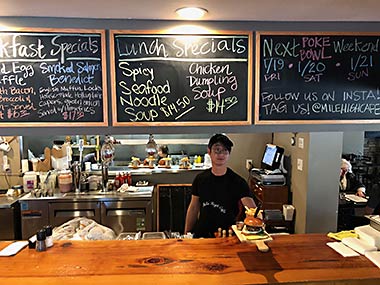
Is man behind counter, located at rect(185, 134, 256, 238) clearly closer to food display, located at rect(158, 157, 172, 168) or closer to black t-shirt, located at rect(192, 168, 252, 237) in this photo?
black t-shirt, located at rect(192, 168, 252, 237)

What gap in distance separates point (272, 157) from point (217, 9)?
3702 millimetres

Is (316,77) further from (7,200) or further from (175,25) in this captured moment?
(7,200)

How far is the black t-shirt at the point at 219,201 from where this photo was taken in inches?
100.0

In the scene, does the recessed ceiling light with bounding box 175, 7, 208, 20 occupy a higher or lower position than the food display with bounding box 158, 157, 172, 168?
higher

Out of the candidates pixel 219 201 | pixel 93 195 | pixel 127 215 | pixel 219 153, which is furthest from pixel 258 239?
pixel 93 195

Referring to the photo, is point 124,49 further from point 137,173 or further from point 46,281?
point 137,173

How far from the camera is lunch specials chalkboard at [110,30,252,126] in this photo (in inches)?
73.6

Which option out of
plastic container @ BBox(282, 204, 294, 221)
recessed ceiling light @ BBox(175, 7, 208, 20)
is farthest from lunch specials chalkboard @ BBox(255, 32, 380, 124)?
plastic container @ BBox(282, 204, 294, 221)

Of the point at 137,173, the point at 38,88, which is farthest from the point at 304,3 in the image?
the point at 137,173

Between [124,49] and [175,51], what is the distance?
0.28 m

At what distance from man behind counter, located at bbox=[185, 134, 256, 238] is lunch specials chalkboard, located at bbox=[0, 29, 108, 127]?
3.52 ft

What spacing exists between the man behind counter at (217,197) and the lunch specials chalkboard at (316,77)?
75cm

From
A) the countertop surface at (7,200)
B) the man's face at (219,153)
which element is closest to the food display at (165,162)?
the countertop surface at (7,200)

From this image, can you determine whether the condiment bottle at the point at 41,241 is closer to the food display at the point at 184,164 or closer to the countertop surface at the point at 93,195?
the countertop surface at the point at 93,195
